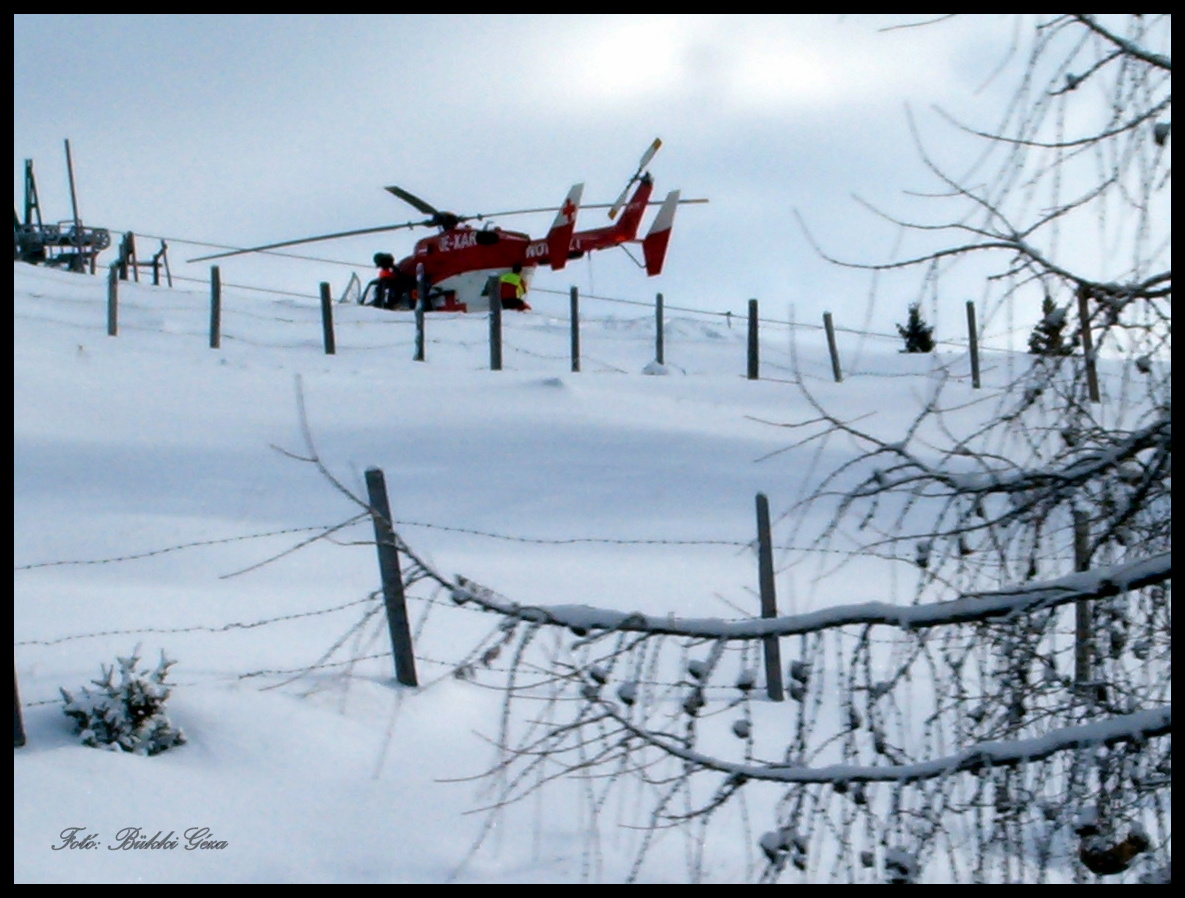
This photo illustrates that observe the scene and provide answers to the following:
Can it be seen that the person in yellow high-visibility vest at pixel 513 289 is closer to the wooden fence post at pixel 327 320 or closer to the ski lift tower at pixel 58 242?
the wooden fence post at pixel 327 320

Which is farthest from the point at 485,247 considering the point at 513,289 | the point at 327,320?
the point at 327,320

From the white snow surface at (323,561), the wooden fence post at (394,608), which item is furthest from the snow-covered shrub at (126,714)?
the wooden fence post at (394,608)

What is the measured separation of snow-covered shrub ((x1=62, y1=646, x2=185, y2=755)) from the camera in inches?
178

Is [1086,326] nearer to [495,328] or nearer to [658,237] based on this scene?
[495,328]

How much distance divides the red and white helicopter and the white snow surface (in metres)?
3.79

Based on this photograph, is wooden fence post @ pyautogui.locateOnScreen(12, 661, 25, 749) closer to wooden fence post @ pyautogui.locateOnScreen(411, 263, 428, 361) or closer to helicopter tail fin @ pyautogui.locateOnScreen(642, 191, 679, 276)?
wooden fence post @ pyautogui.locateOnScreen(411, 263, 428, 361)

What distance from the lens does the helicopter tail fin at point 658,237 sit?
25734 mm

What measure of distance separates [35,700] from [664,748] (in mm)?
3823

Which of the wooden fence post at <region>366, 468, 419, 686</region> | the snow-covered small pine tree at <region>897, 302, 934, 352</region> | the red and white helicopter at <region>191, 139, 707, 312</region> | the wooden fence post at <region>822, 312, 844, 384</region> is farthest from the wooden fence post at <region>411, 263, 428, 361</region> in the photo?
the snow-covered small pine tree at <region>897, 302, 934, 352</region>

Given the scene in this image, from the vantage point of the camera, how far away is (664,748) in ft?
6.11

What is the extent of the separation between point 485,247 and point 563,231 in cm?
170

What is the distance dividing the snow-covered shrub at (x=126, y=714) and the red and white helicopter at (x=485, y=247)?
18866mm

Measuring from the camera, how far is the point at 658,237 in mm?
25859
